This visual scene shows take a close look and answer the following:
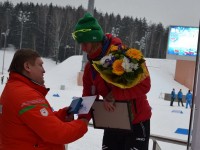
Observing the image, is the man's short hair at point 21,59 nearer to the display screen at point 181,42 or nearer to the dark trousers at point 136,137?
the dark trousers at point 136,137

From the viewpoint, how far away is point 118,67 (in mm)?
1625

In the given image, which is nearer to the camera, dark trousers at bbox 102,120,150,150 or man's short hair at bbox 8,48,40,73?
man's short hair at bbox 8,48,40,73

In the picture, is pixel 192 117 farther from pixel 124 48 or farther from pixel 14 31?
pixel 14 31

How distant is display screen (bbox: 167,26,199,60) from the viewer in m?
23.7

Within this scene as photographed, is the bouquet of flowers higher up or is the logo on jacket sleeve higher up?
the bouquet of flowers

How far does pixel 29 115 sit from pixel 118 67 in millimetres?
523

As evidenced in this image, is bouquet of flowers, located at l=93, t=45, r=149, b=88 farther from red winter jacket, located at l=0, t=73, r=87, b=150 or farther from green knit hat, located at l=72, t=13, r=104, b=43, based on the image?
red winter jacket, located at l=0, t=73, r=87, b=150

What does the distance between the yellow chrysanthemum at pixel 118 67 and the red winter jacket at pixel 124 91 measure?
103 millimetres

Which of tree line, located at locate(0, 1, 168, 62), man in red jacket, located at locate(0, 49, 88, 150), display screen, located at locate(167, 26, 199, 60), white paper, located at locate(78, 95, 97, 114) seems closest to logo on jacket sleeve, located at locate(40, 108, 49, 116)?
man in red jacket, located at locate(0, 49, 88, 150)

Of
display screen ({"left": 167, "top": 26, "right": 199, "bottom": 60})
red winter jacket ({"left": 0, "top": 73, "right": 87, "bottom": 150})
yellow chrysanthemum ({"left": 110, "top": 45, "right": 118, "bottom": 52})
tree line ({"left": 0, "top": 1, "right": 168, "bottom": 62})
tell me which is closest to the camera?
red winter jacket ({"left": 0, "top": 73, "right": 87, "bottom": 150})

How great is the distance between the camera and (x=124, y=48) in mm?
1740

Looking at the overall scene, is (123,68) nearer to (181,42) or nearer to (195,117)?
(195,117)

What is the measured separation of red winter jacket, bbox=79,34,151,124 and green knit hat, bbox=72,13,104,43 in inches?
3.9

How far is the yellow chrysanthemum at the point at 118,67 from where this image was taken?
1.61 meters
